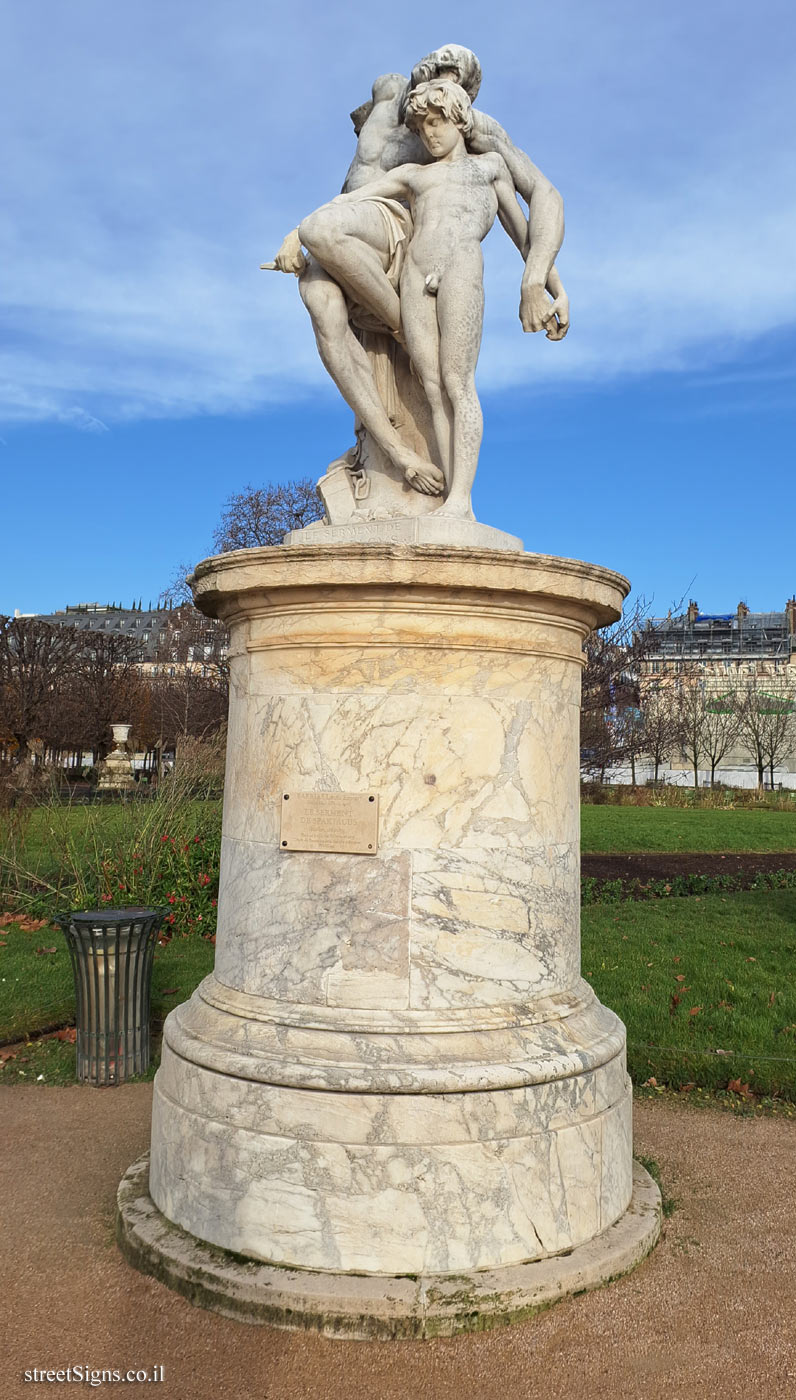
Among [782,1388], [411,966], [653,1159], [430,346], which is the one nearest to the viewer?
[782,1388]

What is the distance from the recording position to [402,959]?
339 cm

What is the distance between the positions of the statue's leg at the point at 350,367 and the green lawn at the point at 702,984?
3.52 meters

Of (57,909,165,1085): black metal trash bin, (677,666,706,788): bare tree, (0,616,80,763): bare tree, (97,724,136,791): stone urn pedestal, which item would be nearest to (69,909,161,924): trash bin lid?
(57,909,165,1085): black metal trash bin

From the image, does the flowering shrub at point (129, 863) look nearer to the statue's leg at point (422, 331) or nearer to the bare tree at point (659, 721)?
the statue's leg at point (422, 331)

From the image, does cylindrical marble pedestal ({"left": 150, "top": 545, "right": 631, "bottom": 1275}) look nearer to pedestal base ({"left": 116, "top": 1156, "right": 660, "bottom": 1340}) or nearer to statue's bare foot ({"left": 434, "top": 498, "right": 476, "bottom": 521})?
pedestal base ({"left": 116, "top": 1156, "right": 660, "bottom": 1340})

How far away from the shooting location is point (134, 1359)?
288 cm

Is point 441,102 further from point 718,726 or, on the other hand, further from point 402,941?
point 718,726

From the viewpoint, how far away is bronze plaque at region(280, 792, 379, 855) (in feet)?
11.3

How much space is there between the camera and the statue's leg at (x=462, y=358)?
4023 millimetres

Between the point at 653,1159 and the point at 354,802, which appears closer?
the point at 354,802

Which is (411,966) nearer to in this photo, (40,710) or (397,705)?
(397,705)

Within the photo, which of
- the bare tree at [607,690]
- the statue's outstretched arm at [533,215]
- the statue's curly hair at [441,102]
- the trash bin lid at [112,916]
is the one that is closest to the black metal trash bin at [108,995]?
the trash bin lid at [112,916]

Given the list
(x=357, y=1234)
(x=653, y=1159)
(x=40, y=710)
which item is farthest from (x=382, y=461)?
(x=40, y=710)

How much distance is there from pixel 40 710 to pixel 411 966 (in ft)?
82.6
